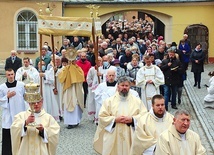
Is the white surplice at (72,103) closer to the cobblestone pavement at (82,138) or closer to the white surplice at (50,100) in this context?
the cobblestone pavement at (82,138)

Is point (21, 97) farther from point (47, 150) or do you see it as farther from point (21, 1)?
point (21, 1)

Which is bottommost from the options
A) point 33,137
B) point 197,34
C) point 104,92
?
point 33,137

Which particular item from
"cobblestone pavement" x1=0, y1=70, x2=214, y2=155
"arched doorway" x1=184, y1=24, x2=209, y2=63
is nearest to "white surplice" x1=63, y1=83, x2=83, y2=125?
"cobblestone pavement" x1=0, y1=70, x2=214, y2=155

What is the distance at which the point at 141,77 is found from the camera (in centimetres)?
1441

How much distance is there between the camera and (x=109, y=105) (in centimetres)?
988

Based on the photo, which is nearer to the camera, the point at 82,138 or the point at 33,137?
the point at 33,137

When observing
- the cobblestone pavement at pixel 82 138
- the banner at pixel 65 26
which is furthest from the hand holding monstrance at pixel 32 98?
the banner at pixel 65 26

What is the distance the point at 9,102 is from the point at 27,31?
18.2m

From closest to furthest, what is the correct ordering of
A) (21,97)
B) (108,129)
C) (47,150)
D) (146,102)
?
(47,150) < (108,129) < (21,97) < (146,102)

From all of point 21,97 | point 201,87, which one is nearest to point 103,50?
point 201,87

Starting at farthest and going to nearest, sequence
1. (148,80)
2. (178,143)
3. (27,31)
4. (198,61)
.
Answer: (27,31) → (198,61) → (148,80) → (178,143)

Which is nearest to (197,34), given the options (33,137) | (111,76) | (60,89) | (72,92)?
(60,89)

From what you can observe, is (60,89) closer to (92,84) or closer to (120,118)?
(92,84)

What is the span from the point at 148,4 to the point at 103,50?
1065 cm
